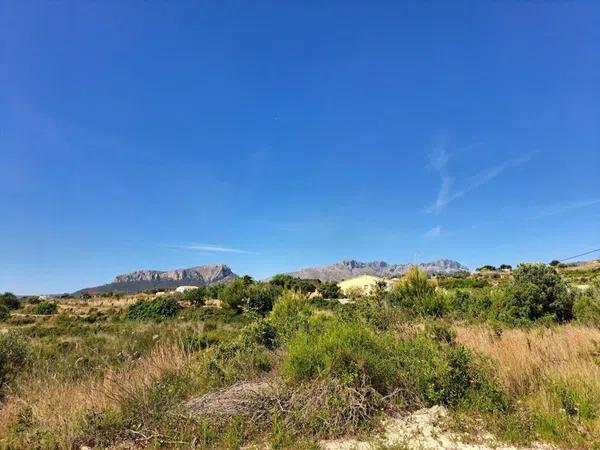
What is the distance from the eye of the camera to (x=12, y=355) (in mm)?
7770

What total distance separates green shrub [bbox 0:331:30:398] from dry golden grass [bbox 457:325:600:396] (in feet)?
27.8

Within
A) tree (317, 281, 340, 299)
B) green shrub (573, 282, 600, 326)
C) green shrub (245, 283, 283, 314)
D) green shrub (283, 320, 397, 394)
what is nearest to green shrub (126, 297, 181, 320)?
green shrub (245, 283, 283, 314)

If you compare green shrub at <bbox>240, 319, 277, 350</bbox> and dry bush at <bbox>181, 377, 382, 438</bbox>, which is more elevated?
green shrub at <bbox>240, 319, 277, 350</bbox>

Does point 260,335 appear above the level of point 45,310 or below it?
below

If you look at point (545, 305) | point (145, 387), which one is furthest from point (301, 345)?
point (545, 305)

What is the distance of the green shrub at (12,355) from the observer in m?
7.30

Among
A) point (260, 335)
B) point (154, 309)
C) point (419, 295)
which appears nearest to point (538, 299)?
point (419, 295)

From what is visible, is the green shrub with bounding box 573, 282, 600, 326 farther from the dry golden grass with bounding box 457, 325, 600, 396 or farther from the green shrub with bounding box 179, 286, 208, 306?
the green shrub with bounding box 179, 286, 208, 306

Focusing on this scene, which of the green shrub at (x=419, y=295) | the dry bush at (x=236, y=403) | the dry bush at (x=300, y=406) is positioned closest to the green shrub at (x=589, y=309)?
the green shrub at (x=419, y=295)

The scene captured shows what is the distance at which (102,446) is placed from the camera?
460 centimetres

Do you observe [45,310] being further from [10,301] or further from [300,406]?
[300,406]

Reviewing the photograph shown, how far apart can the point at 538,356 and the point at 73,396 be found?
710 cm

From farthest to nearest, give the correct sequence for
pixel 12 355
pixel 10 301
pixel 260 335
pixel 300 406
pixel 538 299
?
pixel 10 301 → pixel 538 299 → pixel 260 335 → pixel 12 355 → pixel 300 406

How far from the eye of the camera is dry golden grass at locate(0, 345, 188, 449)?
476 centimetres
